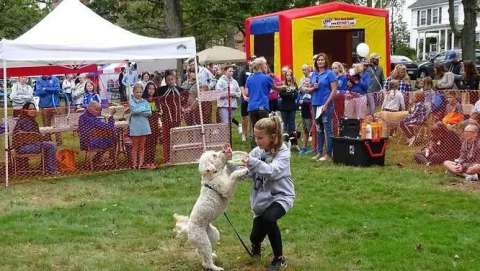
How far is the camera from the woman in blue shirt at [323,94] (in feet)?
Result: 35.9

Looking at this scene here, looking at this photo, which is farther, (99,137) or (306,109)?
(306,109)

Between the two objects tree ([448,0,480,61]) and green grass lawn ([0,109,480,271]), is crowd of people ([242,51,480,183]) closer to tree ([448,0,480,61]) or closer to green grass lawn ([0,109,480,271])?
green grass lawn ([0,109,480,271])

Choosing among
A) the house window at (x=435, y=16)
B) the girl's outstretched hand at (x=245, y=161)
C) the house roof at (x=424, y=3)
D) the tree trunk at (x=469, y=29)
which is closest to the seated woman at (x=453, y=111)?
the girl's outstretched hand at (x=245, y=161)

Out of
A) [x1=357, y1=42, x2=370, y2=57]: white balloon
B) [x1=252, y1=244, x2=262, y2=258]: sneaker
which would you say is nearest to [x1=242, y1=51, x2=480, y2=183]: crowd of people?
[x1=357, y1=42, x2=370, y2=57]: white balloon

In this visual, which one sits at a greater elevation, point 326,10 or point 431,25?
point 431,25

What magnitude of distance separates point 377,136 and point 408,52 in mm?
49903

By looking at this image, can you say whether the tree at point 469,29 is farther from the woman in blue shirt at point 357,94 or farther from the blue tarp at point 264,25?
the woman in blue shirt at point 357,94

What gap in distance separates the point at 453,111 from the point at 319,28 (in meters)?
7.04

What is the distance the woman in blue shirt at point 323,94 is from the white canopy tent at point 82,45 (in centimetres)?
215

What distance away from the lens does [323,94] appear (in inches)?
435

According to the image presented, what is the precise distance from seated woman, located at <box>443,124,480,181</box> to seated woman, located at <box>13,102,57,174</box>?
6.28 meters

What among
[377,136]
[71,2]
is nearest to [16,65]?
[71,2]

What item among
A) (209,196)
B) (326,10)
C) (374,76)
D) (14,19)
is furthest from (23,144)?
(14,19)

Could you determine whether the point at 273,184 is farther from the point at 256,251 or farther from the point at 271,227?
the point at 256,251
